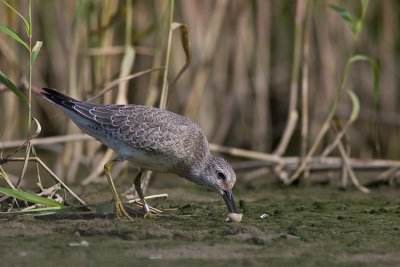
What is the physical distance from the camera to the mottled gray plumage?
7477mm

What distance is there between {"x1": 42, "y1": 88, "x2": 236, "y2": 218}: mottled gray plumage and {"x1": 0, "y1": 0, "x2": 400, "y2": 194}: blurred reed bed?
5.12 feet

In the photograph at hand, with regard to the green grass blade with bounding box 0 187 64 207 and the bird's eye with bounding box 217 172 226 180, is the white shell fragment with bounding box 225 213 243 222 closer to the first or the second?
the bird's eye with bounding box 217 172 226 180

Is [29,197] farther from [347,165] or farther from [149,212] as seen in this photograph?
[347,165]

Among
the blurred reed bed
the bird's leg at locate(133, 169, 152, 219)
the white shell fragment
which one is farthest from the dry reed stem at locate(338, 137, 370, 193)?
the white shell fragment

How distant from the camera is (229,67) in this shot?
1218cm

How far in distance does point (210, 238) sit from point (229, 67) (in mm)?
6391

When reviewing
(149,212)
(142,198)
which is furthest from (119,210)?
(142,198)

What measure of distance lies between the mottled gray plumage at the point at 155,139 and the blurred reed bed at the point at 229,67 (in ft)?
5.12

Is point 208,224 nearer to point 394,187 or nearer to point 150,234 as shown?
point 150,234

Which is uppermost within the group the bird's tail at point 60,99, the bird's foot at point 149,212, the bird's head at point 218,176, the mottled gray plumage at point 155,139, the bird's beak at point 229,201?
the bird's tail at point 60,99

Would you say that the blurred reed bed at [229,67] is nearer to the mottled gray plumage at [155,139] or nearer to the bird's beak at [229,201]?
the mottled gray plumage at [155,139]

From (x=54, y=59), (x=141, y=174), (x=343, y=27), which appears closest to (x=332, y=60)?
(x=343, y=27)

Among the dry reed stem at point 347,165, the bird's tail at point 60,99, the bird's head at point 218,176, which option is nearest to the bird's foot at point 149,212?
the bird's head at point 218,176

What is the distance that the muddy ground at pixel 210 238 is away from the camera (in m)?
5.39
